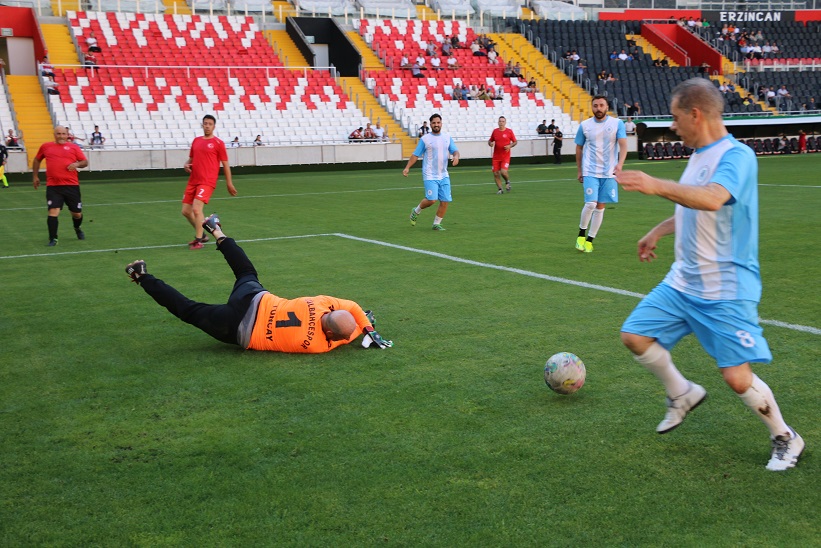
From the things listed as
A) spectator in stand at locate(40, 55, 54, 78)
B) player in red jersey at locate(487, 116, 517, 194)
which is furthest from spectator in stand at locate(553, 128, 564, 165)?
spectator in stand at locate(40, 55, 54, 78)

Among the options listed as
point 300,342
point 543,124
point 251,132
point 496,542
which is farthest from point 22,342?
point 543,124

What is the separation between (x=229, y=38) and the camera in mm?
41625

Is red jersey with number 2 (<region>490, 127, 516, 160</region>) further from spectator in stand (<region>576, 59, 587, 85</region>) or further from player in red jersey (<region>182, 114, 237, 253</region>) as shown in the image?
spectator in stand (<region>576, 59, 587, 85</region>)

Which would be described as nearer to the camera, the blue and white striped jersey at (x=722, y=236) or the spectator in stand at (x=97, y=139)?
the blue and white striped jersey at (x=722, y=236)

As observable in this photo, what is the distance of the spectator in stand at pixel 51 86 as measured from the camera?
34.5 metres

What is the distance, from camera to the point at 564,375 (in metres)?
5.40

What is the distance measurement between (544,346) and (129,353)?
331 cm

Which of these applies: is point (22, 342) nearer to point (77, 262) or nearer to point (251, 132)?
point (77, 262)

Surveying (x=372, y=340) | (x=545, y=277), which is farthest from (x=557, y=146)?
(x=372, y=340)

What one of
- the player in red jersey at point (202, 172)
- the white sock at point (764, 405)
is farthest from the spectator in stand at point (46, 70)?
the white sock at point (764, 405)

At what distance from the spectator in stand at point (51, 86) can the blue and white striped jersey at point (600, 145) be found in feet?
92.9

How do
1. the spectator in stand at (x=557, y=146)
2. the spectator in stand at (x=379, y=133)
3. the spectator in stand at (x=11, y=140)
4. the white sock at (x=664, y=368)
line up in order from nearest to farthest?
1. the white sock at (x=664, y=368)
2. the spectator in stand at (x=11, y=140)
3. the spectator in stand at (x=379, y=133)
4. the spectator in stand at (x=557, y=146)

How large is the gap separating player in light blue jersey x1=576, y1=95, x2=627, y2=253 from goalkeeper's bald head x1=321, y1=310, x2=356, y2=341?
20.4 feet

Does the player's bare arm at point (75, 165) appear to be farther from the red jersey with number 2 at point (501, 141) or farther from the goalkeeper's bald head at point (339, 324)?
the red jersey with number 2 at point (501, 141)
